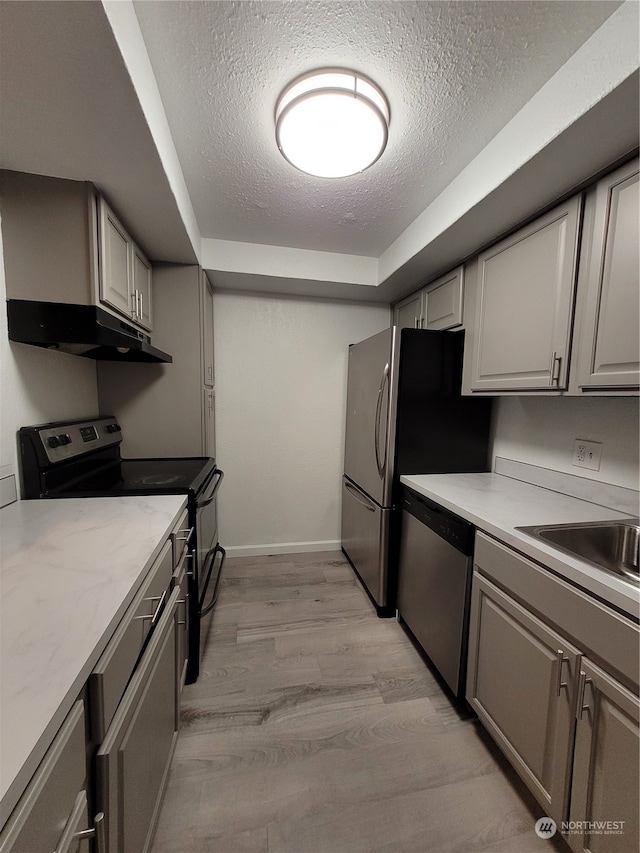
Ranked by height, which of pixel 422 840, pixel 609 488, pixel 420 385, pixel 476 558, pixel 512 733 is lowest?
pixel 422 840

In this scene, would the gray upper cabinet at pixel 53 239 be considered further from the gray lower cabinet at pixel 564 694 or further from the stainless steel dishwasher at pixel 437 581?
the gray lower cabinet at pixel 564 694

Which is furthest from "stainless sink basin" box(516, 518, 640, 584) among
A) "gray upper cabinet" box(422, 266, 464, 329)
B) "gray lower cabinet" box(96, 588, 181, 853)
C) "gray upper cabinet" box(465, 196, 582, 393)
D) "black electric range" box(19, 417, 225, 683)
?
"black electric range" box(19, 417, 225, 683)

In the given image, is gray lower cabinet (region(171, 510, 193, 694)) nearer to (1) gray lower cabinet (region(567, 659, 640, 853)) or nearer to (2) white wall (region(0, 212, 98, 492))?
(2) white wall (region(0, 212, 98, 492))

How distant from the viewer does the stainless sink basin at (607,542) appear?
3.98 ft

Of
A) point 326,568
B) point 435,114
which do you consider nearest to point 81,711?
point 435,114

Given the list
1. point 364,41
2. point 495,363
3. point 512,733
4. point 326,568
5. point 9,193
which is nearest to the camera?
point 364,41

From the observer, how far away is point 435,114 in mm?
1227

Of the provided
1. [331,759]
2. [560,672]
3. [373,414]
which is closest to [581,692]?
[560,672]

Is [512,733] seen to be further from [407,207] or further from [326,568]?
[407,207]

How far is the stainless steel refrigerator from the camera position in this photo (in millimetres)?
1896

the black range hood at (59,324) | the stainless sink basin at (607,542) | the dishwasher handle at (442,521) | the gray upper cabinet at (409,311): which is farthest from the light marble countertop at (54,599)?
the gray upper cabinet at (409,311)

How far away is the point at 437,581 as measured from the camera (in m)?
1.56

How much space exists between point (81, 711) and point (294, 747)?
1080 mm

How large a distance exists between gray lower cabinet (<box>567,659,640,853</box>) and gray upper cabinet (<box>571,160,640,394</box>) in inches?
35.0
